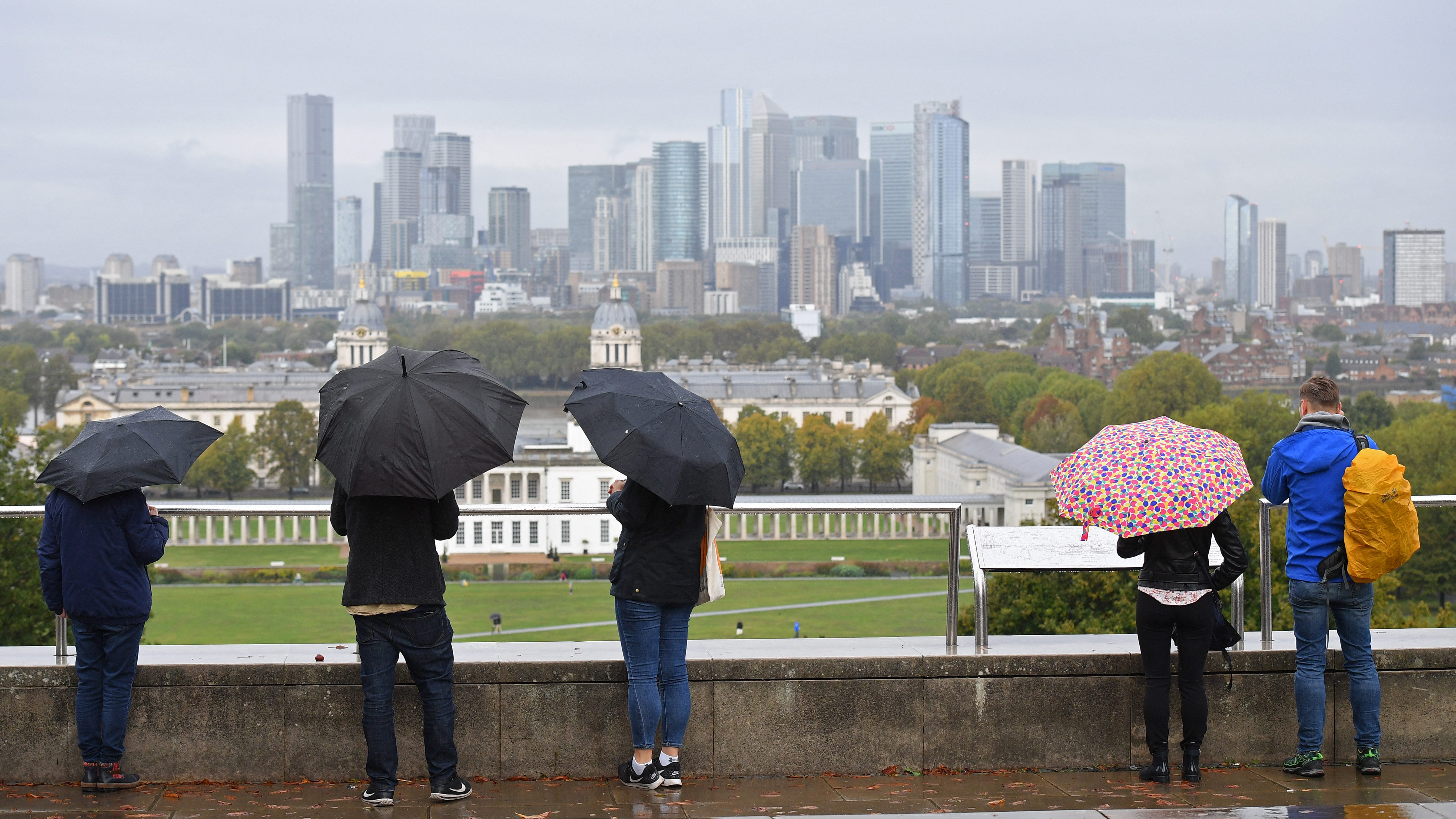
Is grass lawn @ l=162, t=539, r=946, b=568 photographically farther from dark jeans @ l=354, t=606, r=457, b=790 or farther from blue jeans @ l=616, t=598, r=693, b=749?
dark jeans @ l=354, t=606, r=457, b=790

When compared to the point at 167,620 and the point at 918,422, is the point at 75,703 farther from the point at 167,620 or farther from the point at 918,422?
the point at 918,422

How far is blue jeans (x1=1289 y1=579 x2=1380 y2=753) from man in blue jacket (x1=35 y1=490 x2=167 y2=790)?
5144 mm

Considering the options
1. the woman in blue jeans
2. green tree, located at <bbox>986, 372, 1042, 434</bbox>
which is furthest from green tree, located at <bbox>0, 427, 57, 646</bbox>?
green tree, located at <bbox>986, 372, 1042, 434</bbox>

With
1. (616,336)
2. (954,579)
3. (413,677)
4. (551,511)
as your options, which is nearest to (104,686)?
(413,677)

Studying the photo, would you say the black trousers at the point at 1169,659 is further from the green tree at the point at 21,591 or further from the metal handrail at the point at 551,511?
the green tree at the point at 21,591

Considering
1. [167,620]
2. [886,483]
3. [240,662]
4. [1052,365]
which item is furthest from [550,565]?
[1052,365]

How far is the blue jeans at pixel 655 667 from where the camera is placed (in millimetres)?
7250

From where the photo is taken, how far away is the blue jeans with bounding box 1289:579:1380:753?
7.53m

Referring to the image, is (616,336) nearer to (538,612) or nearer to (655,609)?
(538,612)

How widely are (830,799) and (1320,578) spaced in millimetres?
2452

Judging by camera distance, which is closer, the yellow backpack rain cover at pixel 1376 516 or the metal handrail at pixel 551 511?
the yellow backpack rain cover at pixel 1376 516

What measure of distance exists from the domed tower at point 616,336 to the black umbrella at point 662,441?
111m

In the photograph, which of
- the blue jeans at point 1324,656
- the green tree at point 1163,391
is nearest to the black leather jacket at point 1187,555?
the blue jeans at point 1324,656

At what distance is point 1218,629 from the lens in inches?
297
